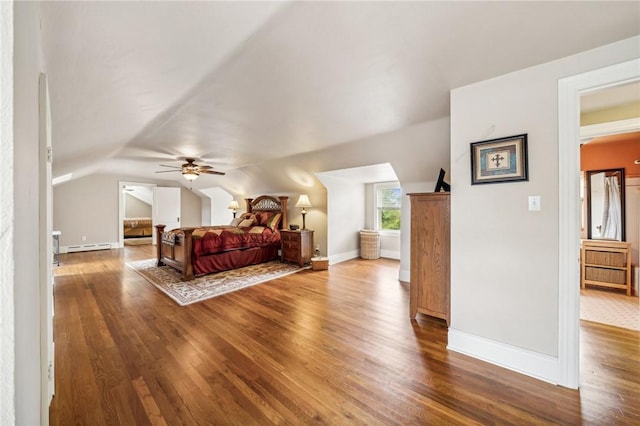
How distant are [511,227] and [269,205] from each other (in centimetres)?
539

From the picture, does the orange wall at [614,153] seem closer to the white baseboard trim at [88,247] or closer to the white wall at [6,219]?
the white wall at [6,219]

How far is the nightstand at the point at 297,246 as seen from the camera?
17.1 feet

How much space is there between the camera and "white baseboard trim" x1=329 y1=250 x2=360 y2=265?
5.50 meters

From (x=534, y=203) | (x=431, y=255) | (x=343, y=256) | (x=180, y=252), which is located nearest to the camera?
(x=534, y=203)

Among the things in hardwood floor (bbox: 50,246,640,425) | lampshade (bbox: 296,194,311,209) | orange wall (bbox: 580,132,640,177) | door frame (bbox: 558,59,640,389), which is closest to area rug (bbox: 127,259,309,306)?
Result: hardwood floor (bbox: 50,246,640,425)

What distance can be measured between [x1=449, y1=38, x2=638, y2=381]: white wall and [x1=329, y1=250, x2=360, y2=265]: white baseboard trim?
3.36 meters

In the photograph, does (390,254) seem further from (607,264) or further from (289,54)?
(289,54)

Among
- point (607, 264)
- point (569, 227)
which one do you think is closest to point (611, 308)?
point (607, 264)

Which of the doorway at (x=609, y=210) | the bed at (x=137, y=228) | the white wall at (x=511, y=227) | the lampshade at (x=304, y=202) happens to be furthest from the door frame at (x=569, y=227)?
the bed at (x=137, y=228)

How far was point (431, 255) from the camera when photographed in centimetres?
265

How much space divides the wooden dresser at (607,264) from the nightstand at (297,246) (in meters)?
4.29

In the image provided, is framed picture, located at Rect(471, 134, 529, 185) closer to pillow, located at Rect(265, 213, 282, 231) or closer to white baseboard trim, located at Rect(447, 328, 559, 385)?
white baseboard trim, located at Rect(447, 328, 559, 385)

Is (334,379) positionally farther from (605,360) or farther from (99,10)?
(99,10)

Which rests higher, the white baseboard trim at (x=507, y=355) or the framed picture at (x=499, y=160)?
the framed picture at (x=499, y=160)
